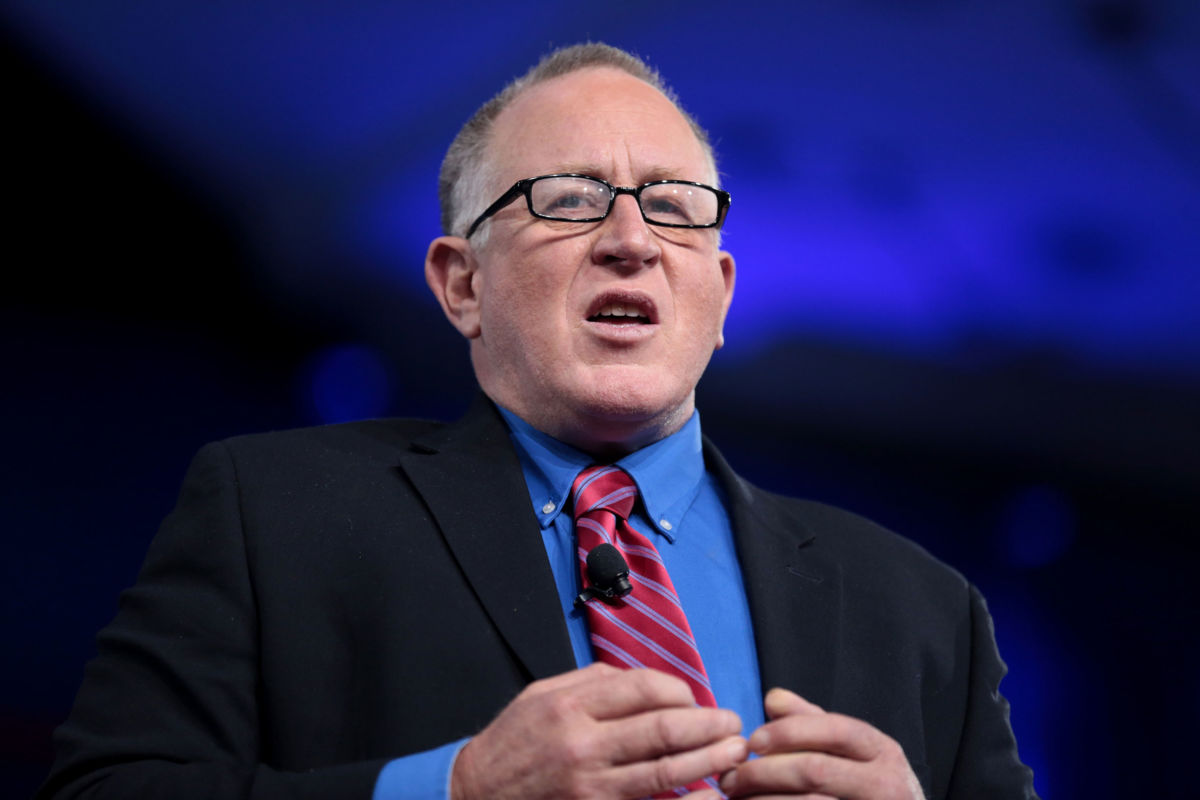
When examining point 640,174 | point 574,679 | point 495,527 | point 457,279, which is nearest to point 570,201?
point 640,174

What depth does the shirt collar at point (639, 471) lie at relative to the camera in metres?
1.69

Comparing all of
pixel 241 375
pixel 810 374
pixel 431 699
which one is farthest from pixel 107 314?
pixel 810 374

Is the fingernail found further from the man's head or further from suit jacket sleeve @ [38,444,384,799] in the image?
the man's head

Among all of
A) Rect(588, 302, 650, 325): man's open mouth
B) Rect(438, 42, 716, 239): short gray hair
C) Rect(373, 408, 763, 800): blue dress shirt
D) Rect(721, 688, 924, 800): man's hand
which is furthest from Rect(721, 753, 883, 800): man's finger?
Rect(438, 42, 716, 239): short gray hair

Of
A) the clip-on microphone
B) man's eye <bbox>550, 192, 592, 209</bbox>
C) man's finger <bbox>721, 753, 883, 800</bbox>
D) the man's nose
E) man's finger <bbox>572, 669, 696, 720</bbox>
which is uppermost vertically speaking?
man's eye <bbox>550, 192, 592, 209</bbox>

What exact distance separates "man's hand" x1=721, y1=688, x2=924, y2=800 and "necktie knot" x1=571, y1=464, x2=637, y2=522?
482mm

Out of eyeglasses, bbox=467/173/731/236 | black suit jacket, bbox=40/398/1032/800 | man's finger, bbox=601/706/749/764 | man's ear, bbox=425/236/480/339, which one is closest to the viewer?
man's finger, bbox=601/706/749/764

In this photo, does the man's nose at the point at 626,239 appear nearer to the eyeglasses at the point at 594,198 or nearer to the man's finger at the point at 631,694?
the eyeglasses at the point at 594,198

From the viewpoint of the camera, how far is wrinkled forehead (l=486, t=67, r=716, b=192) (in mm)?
1808

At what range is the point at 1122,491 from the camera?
2.91m

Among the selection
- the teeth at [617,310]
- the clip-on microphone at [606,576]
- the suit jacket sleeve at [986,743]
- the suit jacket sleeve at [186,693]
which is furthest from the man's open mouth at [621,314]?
the suit jacket sleeve at [986,743]

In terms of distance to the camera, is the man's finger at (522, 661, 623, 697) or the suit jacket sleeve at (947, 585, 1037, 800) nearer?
the man's finger at (522, 661, 623, 697)

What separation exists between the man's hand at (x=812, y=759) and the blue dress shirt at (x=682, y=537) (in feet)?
0.87

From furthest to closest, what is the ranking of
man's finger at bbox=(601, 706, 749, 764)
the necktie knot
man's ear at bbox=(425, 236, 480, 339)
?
man's ear at bbox=(425, 236, 480, 339), the necktie knot, man's finger at bbox=(601, 706, 749, 764)
